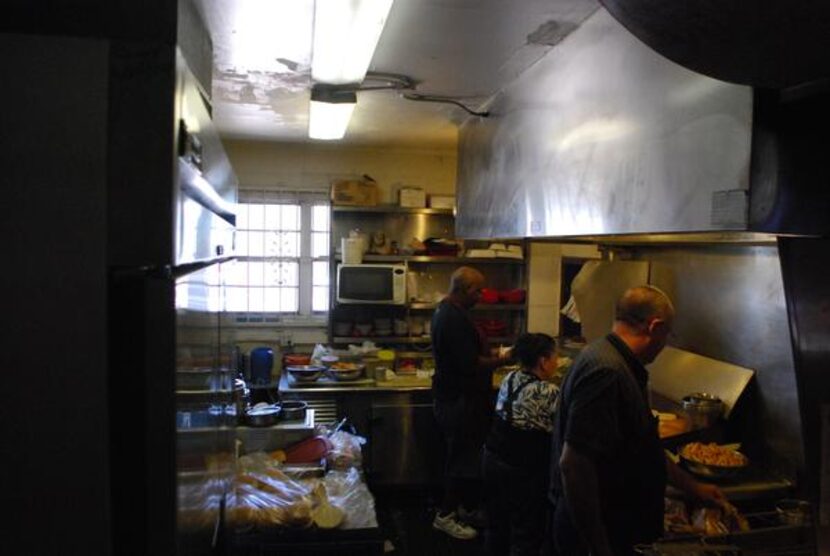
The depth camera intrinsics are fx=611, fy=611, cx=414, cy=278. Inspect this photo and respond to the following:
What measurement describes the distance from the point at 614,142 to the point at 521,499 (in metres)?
1.93

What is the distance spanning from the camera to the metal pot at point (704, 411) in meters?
2.69

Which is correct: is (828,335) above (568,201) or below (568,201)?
below

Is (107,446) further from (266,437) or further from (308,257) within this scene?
(308,257)

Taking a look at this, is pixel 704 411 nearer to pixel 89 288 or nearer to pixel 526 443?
pixel 526 443

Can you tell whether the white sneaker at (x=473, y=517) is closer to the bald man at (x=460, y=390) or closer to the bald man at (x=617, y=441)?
the bald man at (x=460, y=390)

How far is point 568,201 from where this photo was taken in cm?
206

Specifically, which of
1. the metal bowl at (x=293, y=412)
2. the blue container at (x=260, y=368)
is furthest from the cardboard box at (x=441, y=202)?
the metal bowl at (x=293, y=412)

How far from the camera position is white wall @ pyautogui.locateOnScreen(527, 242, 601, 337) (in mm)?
4867

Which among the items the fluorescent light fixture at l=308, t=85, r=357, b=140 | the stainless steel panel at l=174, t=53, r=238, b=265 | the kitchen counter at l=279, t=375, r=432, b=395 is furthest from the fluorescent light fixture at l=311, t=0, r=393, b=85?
the kitchen counter at l=279, t=375, r=432, b=395

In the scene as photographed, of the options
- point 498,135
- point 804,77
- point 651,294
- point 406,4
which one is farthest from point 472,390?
point 804,77

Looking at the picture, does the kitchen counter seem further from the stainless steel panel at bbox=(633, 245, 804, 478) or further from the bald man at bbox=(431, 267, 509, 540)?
the stainless steel panel at bbox=(633, 245, 804, 478)

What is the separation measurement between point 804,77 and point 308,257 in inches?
182

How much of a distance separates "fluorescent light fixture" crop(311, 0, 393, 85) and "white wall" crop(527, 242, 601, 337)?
107 inches

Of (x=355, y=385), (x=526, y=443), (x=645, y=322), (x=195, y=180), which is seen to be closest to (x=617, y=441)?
(x=645, y=322)
